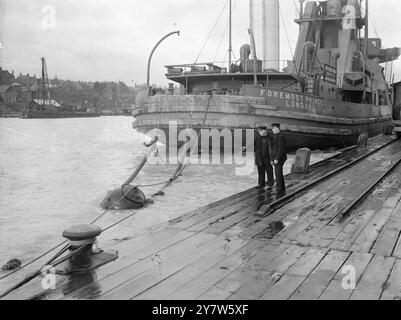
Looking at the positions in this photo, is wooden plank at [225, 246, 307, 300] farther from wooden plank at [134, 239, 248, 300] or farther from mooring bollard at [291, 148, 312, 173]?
mooring bollard at [291, 148, 312, 173]

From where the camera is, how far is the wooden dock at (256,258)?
151 inches

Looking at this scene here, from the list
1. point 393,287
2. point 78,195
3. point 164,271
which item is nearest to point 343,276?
point 393,287

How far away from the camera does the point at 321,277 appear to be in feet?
13.5

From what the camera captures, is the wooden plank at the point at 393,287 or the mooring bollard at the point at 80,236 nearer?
the wooden plank at the point at 393,287

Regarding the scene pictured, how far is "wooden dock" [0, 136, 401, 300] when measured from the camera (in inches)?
151

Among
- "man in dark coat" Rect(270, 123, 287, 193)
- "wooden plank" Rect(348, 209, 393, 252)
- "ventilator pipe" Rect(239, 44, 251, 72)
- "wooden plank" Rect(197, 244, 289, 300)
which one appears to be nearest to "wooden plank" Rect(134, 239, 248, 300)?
"wooden plank" Rect(197, 244, 289, 300)

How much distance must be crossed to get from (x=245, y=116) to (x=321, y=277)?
40.9 feet

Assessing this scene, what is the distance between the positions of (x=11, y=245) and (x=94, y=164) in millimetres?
12750

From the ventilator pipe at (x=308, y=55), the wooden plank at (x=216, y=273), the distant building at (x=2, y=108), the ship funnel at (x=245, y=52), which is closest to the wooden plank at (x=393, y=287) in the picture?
the wooden plank at (x=216, y=273)

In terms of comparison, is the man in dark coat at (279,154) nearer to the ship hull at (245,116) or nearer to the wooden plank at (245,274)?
the wooden plank at (245,274)

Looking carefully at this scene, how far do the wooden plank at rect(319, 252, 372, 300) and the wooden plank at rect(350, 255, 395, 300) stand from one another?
45 millimetres
